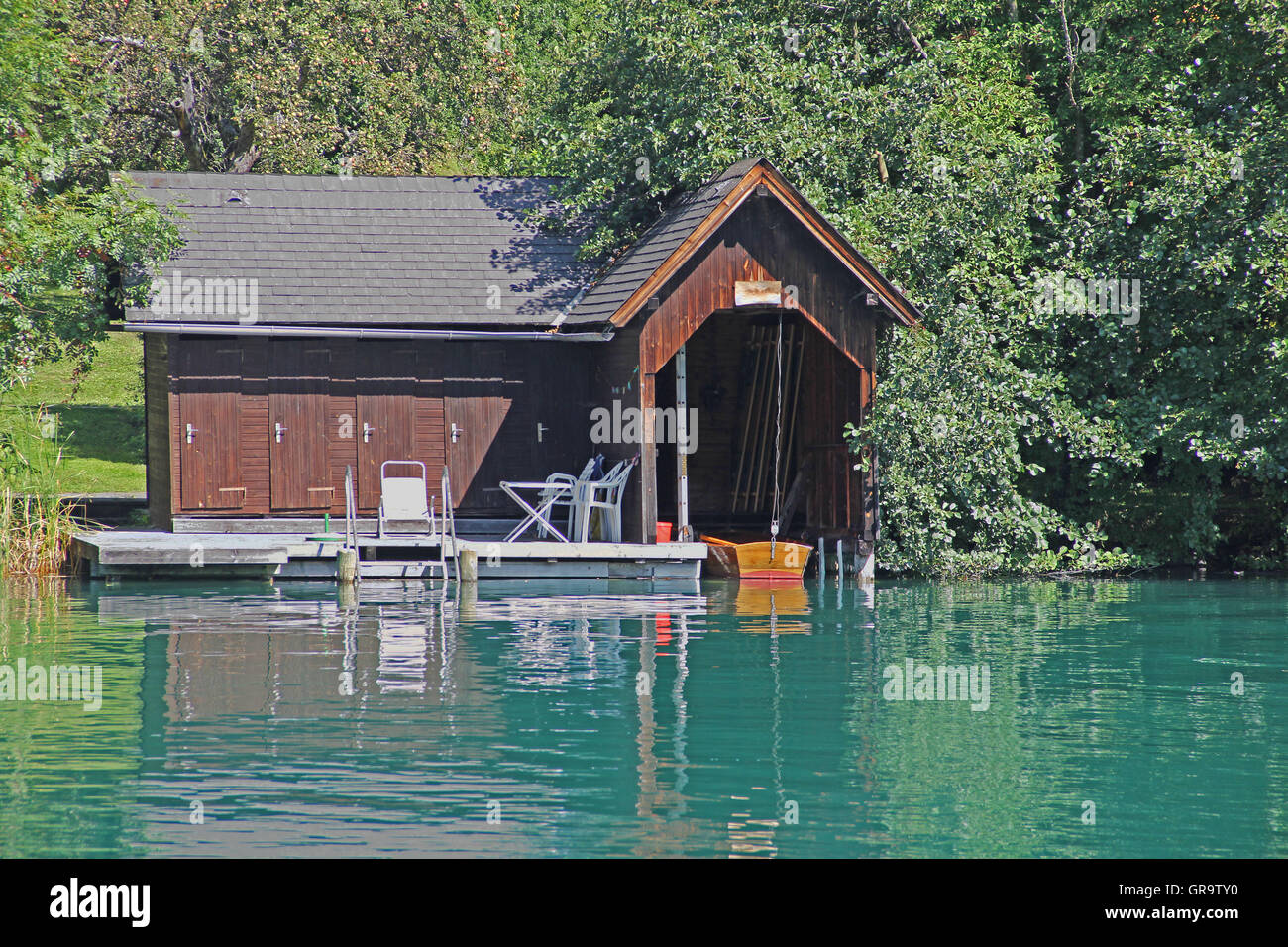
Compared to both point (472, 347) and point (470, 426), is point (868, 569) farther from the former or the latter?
point (472, 347)

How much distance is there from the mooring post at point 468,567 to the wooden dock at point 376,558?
17cm

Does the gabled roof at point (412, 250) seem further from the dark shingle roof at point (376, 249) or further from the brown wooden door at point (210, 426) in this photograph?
the brown wooden door at point (210, 426)

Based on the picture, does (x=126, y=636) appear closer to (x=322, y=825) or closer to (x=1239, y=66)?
(x=322, y=825)

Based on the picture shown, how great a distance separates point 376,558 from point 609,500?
360 centimetres

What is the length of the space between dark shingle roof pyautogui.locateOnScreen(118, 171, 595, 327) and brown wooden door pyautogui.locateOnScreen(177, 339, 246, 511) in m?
0.70

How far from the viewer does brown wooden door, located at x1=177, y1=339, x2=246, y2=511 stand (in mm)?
22453

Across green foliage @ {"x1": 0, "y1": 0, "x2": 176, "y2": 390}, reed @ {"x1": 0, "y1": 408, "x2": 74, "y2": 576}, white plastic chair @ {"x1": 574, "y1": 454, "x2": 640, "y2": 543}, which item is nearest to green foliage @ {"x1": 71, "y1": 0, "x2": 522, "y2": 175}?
green foliage @ {"x1": 0, "y1": 0, "x2": 176, "y2": 390}

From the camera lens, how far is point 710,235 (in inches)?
825

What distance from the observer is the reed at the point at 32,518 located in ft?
68.6

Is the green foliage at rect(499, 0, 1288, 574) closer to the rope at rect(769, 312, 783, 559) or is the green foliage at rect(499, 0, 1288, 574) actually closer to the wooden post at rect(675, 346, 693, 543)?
the rope at rect(769, 312, 783, 559)

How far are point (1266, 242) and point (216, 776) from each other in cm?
1828

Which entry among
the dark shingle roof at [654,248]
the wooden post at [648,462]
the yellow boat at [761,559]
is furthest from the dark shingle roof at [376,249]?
the yellow boat at [761,559]
